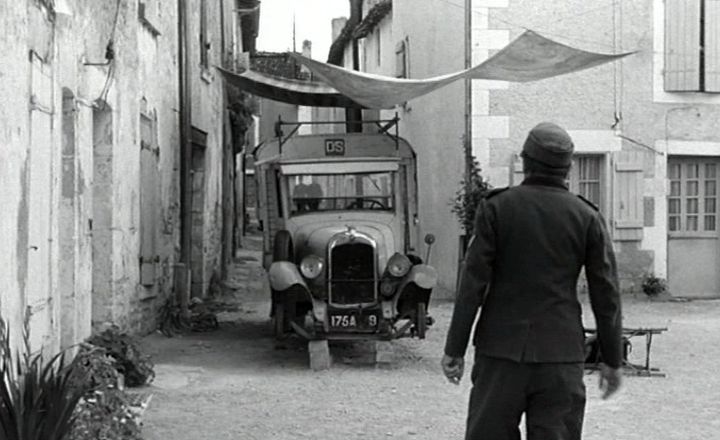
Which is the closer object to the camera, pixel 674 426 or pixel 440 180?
pixel 674 426

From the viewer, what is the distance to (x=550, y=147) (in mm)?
4820

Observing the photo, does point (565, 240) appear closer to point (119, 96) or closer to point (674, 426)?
point (674, 426)

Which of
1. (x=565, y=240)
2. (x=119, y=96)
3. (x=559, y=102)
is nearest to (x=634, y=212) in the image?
(x=559, y=102)

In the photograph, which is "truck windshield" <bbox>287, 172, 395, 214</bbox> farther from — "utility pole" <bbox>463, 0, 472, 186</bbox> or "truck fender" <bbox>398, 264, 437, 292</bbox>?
"utility pole" <bbox>463, 0, 472, 186</bbox>

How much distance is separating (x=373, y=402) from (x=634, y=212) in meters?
9.02

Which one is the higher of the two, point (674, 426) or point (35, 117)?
point (35, 117)

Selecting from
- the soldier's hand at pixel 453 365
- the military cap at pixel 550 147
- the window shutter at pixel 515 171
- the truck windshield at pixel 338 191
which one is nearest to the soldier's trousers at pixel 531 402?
the soldier's hand at pixel 453 365

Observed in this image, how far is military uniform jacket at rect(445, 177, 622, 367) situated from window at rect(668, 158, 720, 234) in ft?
42.8

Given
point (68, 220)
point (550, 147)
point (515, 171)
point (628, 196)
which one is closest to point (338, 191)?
point (68, 220)

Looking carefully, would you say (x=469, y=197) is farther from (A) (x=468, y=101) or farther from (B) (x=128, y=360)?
(B) (x=128, y=360)

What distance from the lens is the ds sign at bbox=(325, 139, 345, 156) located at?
12047mm

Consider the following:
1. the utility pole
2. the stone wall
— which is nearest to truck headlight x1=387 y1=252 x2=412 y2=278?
the stone wall

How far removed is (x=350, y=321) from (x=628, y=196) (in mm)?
7420

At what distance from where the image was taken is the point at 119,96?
11.0 m
